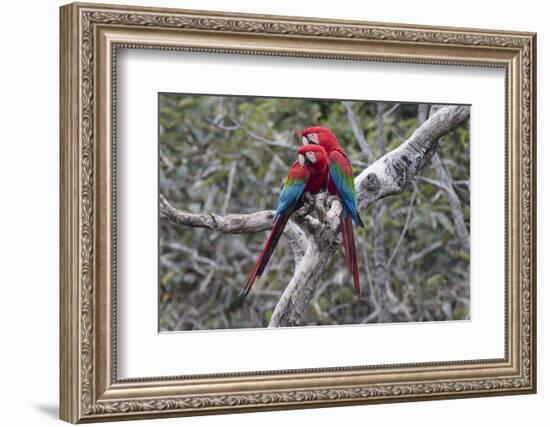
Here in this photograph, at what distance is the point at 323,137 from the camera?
3281mm

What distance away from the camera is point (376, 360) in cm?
332

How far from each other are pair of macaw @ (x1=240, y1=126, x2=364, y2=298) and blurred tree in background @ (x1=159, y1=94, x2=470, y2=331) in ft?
0.07

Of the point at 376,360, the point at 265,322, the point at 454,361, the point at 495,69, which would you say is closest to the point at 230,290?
the point at 265,322

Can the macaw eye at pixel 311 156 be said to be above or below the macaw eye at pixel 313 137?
below

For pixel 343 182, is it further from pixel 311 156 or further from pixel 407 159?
pixel 407 159

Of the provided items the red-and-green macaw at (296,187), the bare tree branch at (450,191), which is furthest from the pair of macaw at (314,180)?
the bare tree branch at (450,191)

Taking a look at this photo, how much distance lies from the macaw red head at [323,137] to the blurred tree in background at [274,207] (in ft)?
0.07

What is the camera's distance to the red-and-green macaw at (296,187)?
324cm

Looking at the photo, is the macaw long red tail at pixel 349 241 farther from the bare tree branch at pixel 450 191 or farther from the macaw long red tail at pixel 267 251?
the bare tree branch at pixel 450 191

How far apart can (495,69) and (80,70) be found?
1183 mm

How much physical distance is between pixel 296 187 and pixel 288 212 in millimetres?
68

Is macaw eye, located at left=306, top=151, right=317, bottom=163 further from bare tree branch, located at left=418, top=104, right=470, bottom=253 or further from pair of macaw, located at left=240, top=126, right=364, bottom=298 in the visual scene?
bare tree branch, located at left=418, top=104, right=470, bottom=253

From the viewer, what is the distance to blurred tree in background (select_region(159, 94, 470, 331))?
10.3 ft

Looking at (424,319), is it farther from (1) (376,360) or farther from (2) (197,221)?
(2) (197,221)
